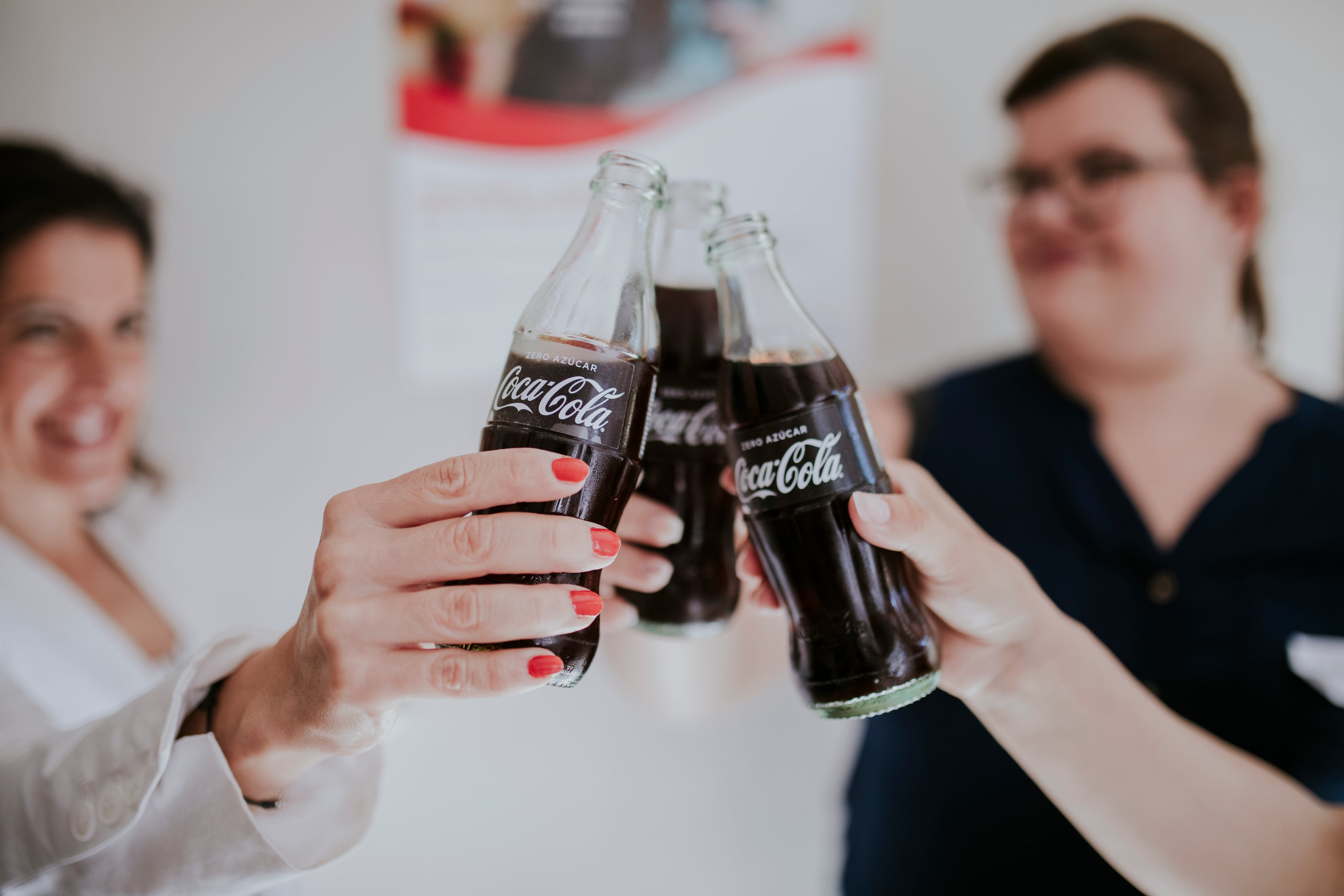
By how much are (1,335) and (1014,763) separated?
1.11 metres

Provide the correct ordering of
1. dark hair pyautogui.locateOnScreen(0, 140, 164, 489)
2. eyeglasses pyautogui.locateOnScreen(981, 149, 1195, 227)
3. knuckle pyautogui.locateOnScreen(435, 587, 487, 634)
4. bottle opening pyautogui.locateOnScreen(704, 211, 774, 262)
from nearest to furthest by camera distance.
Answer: knuckle pyautogui.locateOnScreen(435, 587, 487, 634) < bottle opening pyautogui.locateOnScreen(704, 211, 774, 262) < dark hair pyautogui.locateOnScreen(0, 140, 164, 489) < eyeglasses pyautogui.locateOnScreen(981, 149, 1195, 227)

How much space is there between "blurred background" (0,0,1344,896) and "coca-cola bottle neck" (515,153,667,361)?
22.3 inches

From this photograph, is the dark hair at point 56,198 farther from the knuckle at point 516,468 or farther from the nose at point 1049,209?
the nose at point 1049,209

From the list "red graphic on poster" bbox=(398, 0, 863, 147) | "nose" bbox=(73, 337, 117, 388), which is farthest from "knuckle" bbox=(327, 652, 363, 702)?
"red graphic on poster" bbox=(398, 0, 863, 147)

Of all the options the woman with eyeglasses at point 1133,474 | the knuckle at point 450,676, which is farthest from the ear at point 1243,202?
the knuckle at point 450,676

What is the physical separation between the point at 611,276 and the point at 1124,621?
800mm

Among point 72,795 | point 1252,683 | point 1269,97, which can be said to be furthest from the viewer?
point 1269,97

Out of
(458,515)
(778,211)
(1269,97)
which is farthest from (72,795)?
(1269,97)

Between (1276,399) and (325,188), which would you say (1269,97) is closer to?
(1276,399)

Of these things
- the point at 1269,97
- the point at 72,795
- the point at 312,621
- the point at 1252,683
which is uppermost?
the point at 1269,97

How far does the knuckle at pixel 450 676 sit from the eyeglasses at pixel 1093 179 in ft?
3.35

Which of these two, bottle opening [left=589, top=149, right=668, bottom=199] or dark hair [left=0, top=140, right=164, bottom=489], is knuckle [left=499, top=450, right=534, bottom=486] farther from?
dark hair [left=0, top=140, right=164, bottom=489]

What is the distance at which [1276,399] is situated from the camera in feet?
3.59

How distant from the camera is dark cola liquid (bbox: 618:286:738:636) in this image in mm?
652
